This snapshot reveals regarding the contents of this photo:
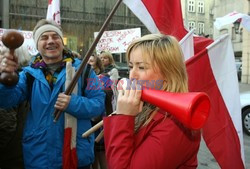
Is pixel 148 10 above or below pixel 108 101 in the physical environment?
above

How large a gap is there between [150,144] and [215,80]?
1.70m

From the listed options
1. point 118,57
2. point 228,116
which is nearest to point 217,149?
point 228,116

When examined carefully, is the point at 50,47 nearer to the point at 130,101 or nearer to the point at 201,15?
the point at 130,101

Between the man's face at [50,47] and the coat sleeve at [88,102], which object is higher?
the man's face at [50,47]

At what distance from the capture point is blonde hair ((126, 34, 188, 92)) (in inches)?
57.7

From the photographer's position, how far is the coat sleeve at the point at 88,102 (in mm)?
2166

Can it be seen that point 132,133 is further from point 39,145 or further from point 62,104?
point 39,145

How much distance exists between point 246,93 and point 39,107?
21.0 feet

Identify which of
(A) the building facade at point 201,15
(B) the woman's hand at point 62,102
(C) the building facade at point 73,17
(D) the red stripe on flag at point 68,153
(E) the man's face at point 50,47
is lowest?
(D) the red stripe on flag at point 68,153

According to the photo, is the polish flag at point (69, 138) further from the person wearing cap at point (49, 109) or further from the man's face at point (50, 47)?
the man's face at point (50, 47)

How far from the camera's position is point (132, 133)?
137 cm

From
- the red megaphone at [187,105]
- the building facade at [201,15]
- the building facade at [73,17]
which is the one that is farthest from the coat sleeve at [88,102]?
the building facade at [201,15]

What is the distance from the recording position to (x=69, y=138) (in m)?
2.19

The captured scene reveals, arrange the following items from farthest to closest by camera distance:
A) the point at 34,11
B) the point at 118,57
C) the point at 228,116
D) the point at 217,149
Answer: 1. the point at 118,57
2. the point at 34,11
3. the point at 228,116
4. the point at 217,149
